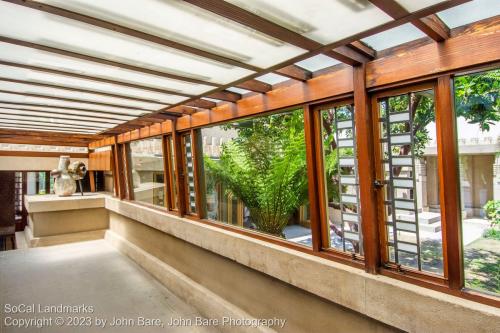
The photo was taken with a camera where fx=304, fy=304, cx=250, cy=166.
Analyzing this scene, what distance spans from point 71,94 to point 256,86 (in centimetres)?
169

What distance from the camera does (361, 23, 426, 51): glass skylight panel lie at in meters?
1.65

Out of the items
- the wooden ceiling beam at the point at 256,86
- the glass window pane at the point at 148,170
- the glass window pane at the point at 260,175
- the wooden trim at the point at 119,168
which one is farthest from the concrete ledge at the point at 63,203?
the wooden ceiling beam at the point at 256,86

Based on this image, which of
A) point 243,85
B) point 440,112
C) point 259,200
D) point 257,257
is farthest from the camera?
point 259,200

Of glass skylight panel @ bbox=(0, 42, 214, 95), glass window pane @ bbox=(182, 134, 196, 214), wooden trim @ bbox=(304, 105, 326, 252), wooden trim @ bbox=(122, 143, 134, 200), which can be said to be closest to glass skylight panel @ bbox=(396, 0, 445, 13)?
wooden trim @ bbox=(304, 105, 326, 252)

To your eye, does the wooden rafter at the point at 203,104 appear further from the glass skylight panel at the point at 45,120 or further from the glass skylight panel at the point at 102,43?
the glass skylight panel at the point at 45,120

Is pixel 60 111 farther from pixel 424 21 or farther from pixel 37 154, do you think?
pixel 37 154

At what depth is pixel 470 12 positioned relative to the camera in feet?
4.77

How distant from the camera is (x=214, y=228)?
3547mm

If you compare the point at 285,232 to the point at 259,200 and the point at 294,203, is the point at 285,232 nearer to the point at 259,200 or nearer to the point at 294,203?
the point at 294,203

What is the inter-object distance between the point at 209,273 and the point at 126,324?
1.08 m

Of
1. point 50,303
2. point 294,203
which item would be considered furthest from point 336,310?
point 50,303

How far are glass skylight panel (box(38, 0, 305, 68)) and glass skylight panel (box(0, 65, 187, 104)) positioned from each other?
1073 millimetres

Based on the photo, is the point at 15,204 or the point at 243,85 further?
the point at 15,204

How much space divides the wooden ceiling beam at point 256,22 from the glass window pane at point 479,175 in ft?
2.88
